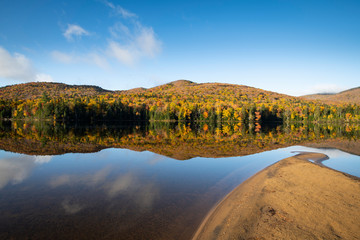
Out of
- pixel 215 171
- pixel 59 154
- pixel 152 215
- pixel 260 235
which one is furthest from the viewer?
pixel 59 154

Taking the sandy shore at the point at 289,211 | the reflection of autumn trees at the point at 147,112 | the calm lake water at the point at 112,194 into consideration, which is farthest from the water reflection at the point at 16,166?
the reflection of autumn trees at the point at 147,112

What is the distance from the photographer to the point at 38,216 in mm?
8773

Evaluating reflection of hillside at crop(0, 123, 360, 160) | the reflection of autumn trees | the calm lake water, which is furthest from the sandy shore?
the reflection of autumn trees

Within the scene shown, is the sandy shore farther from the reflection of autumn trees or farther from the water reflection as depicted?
the reflection of autumn trees

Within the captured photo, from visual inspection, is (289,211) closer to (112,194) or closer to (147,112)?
(112,194)

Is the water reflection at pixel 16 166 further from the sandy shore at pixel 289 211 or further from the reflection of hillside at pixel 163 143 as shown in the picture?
the sandy shore at pixel 289 211

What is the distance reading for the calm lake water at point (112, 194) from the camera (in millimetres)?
7941

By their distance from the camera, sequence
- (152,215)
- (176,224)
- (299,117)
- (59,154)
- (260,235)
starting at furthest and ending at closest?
(299,117)
(59,154)
(152,215)
(176,224)
(260,235)

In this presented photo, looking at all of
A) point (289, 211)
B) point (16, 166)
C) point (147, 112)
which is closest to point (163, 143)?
point (16, 166)

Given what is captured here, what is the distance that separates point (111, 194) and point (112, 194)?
0.05 m

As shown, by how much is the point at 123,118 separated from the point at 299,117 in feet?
Result: 390

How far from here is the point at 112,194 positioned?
11.4 metres

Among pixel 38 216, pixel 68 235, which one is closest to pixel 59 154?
pixel 38 216

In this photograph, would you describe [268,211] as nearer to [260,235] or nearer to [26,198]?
[260,235]
